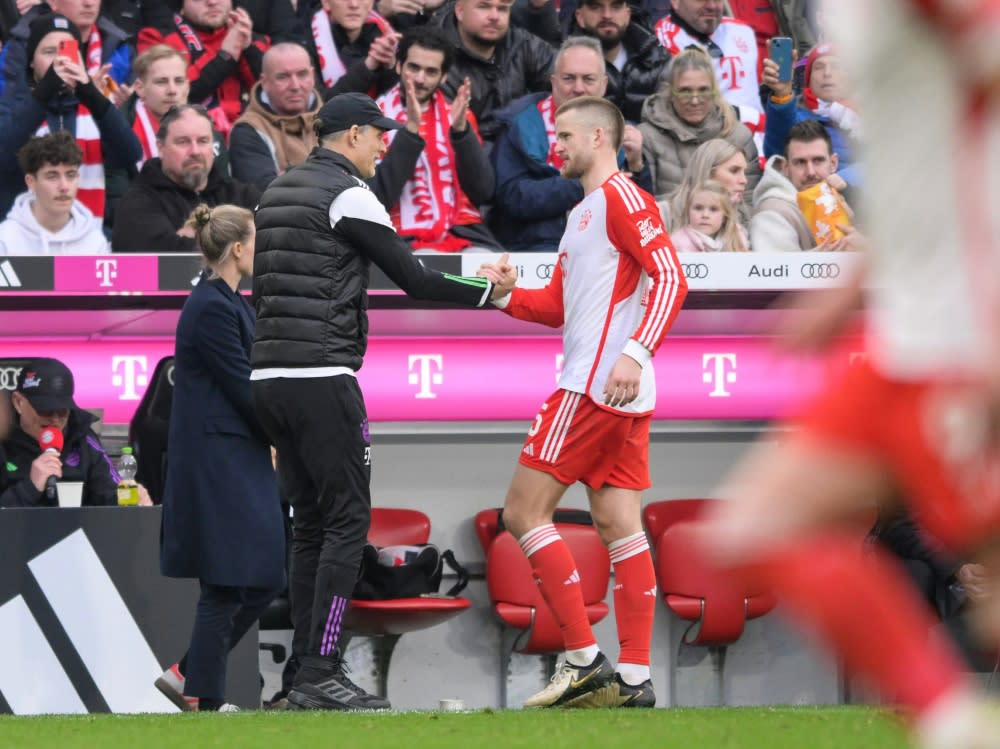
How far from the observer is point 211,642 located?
21.4ft

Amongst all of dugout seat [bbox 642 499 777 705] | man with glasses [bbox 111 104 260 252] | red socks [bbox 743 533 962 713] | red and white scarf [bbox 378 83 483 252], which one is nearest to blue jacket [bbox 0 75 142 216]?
man with glasses [bbox 111 104 260 252]

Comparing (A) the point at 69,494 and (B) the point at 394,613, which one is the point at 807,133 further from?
(A) the point at 69,494

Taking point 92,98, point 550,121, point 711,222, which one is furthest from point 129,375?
point 711,222

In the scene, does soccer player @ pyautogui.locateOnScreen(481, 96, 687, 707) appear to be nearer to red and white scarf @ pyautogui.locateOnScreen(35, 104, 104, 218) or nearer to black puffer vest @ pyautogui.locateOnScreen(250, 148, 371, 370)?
black puffer vest @ pyautogui.locateOnScreen(250, 148, 371, 370)

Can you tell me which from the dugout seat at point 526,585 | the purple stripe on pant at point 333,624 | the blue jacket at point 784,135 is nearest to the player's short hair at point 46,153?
the dugout seat at point 526,585

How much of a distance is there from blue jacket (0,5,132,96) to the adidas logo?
164 cm

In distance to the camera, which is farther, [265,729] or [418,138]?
[418,138]

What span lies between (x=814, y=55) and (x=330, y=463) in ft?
19.0

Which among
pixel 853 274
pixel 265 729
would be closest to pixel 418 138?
pixel 265 729

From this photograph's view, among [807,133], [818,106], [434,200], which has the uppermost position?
[818,106]

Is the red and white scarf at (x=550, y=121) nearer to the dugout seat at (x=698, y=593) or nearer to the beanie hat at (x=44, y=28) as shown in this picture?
the dugout seat at (x=698, y=593)

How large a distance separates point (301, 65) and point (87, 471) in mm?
2828

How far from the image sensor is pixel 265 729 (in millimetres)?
5668

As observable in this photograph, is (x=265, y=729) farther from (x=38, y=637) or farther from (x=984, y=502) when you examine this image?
(x=984, y=502)
